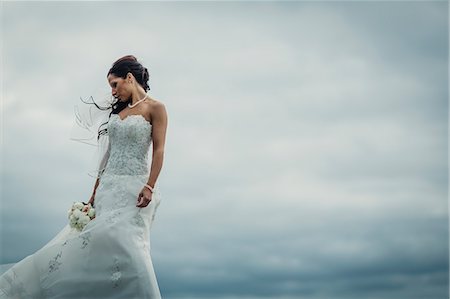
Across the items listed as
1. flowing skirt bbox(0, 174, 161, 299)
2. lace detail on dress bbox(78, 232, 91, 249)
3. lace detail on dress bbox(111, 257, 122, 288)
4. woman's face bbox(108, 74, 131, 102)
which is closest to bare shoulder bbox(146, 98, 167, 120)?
woman's face bbox(108, 74, 131, 102)

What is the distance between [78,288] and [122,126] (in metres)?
2.06

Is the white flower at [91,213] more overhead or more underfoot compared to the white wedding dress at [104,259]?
more overhead

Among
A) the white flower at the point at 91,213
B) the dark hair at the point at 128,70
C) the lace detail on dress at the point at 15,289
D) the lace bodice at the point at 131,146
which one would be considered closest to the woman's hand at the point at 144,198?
the lace bodice at the point at 131,146

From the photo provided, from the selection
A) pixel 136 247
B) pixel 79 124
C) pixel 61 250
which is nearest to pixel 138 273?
pixel 136 247

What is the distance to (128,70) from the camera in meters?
8.51

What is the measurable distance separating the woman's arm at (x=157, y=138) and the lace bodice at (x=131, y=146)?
0.38 feet

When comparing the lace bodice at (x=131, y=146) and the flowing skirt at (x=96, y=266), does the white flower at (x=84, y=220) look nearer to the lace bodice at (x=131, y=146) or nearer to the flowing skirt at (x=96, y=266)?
the flowing skirt at (x=96, y=266)

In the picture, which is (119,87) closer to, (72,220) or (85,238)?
(72,220)

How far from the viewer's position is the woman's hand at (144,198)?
7.88 metres

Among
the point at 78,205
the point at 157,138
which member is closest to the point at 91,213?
the point at 78,205

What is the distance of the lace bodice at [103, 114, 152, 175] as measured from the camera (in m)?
8.19

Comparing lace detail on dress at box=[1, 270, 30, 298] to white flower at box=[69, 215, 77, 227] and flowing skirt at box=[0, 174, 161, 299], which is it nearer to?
flowing skirt at box=[0, 174, 161, 299]

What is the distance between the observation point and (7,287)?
24.8ft

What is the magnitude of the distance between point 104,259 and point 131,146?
4.87 feet
